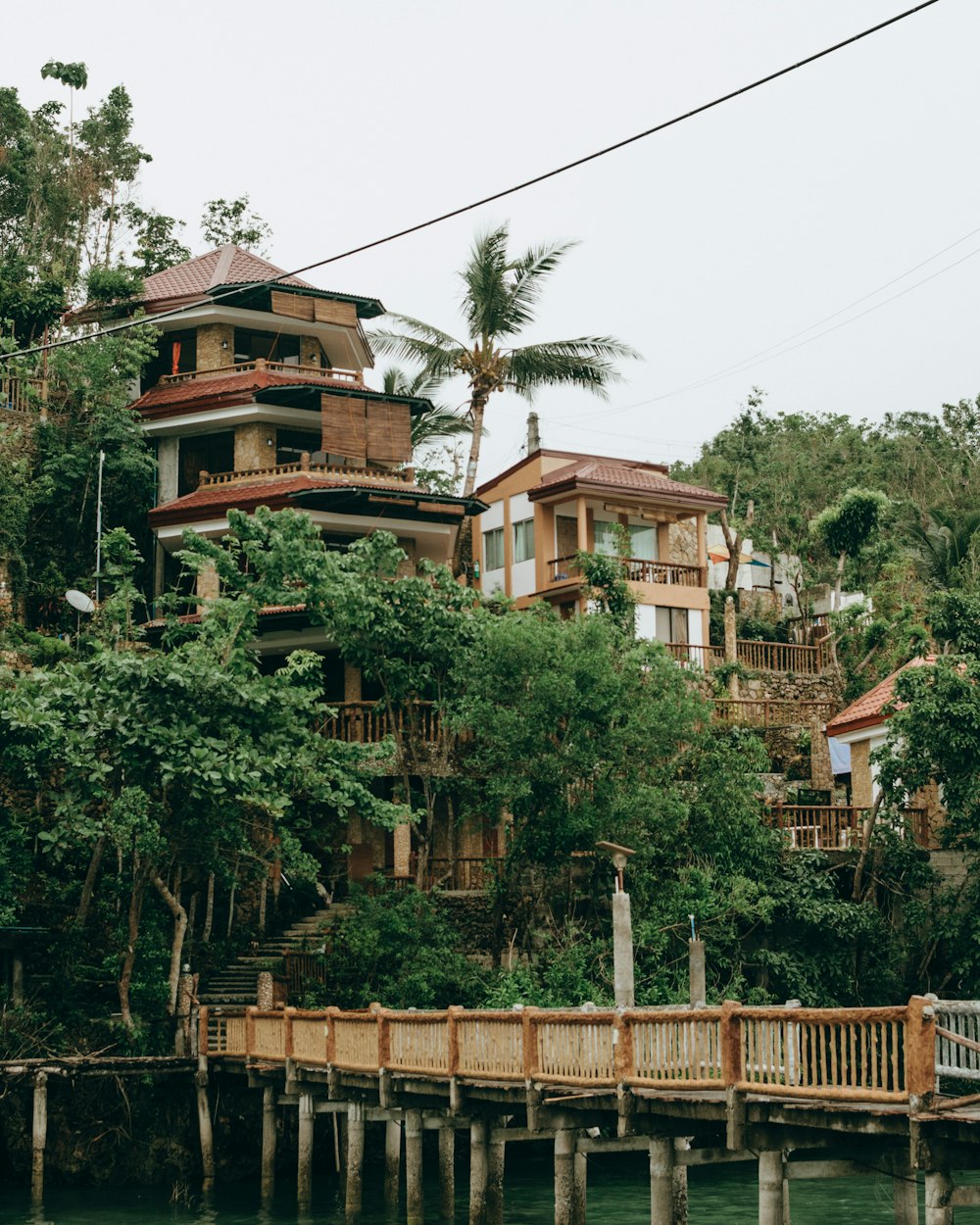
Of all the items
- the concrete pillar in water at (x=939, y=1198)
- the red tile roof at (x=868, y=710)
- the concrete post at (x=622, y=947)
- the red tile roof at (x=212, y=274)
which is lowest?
the concrete pillar in water at (x=939, y=1198)

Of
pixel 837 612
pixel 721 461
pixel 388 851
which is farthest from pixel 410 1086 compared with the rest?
pixel 721 461

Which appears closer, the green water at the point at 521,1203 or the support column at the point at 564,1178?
the support column at the point at 564,1178

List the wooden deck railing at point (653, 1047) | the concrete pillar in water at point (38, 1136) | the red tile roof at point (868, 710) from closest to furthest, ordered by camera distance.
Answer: the wooden deck railing at point (653, 1047) < the concrete pillar in water at point (38, 1136) < the red tile roof at point (868, 710)

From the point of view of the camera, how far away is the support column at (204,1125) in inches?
1067

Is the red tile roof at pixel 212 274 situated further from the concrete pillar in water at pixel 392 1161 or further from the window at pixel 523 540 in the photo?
the concrete pillar in water at pixel 392 1161

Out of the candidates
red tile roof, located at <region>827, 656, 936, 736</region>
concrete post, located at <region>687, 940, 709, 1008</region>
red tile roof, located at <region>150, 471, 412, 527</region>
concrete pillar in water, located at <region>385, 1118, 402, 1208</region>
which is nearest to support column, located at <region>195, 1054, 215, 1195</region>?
concrete pillar in water, located at <region>385, 1118, 402, 1208</region>

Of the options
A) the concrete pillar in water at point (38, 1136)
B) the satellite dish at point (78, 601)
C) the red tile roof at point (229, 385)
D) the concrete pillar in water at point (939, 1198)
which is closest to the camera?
the concrete pillar in water at point (939, 1198)

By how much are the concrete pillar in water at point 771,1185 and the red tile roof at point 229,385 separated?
25863 millimetres

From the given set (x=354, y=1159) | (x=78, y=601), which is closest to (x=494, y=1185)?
(x=354, y=1159)

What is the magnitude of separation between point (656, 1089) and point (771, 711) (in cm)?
2494

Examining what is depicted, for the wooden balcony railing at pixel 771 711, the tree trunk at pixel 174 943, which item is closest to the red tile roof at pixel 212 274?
the wooden balcony railing at pixel 771 711

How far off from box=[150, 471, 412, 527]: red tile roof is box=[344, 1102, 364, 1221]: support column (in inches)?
652

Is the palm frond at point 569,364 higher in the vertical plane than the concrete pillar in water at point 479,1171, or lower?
higher

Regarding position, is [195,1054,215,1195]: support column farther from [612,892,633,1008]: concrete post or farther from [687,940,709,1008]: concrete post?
[612,892,633,1008]: concrete post
